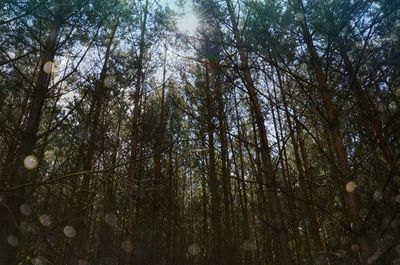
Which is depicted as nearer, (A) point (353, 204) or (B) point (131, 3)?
(A) point (353, 204)

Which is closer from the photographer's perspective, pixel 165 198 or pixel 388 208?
pixel 388 208

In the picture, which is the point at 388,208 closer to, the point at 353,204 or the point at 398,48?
the point at 398,48

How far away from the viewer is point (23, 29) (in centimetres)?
478

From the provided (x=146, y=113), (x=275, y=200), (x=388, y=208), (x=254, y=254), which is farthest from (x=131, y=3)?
(x=254, y=254)

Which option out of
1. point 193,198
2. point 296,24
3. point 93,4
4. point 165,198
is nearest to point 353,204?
point 296,24

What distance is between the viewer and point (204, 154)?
9.89m

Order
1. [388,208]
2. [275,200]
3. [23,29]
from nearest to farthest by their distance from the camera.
Answer: [275,200]
[23,29]
[388,208]

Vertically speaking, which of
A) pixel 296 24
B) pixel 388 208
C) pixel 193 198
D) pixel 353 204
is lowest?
pixel 353 204

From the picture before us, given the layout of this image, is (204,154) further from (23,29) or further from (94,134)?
(23,29)

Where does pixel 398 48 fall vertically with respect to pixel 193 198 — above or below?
below

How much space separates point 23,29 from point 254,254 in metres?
12.3

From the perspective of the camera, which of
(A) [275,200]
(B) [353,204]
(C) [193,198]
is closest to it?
(B) [353,204]

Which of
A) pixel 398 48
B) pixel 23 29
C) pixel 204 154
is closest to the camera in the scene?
pixel 23 29

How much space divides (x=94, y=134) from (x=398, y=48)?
221 inches
